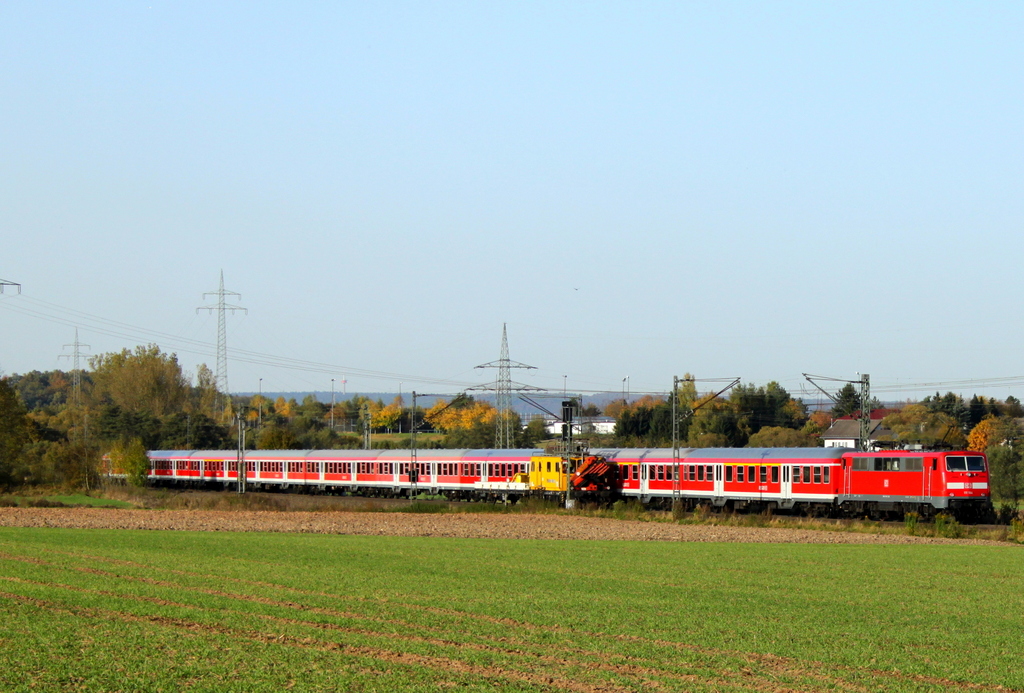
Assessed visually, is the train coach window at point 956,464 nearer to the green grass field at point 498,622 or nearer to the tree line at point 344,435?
the green grass field at point 498,622

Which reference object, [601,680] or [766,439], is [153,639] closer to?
[601,680]

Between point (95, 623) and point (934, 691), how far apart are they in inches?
479

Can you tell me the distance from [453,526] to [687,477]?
15432 mm

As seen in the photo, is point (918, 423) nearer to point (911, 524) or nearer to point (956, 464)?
point (956, 464)

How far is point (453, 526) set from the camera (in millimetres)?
48969

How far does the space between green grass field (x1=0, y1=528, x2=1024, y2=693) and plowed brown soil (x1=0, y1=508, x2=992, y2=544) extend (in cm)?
1043

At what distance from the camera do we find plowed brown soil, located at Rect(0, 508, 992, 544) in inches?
1699

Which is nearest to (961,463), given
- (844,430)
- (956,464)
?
(956,464)

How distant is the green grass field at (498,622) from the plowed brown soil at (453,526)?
1043 centimetres

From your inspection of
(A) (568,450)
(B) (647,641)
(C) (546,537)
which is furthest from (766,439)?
(B) (647,641)

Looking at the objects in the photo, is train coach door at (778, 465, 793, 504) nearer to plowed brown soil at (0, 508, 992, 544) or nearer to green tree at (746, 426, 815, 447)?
plowed brown soil at (0, 508, 992, 544)

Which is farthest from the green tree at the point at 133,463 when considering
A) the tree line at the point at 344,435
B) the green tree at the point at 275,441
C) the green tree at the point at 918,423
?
the green tree at the point at 918,423

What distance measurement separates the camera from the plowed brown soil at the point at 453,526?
43.2m

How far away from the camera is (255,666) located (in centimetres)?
1463
